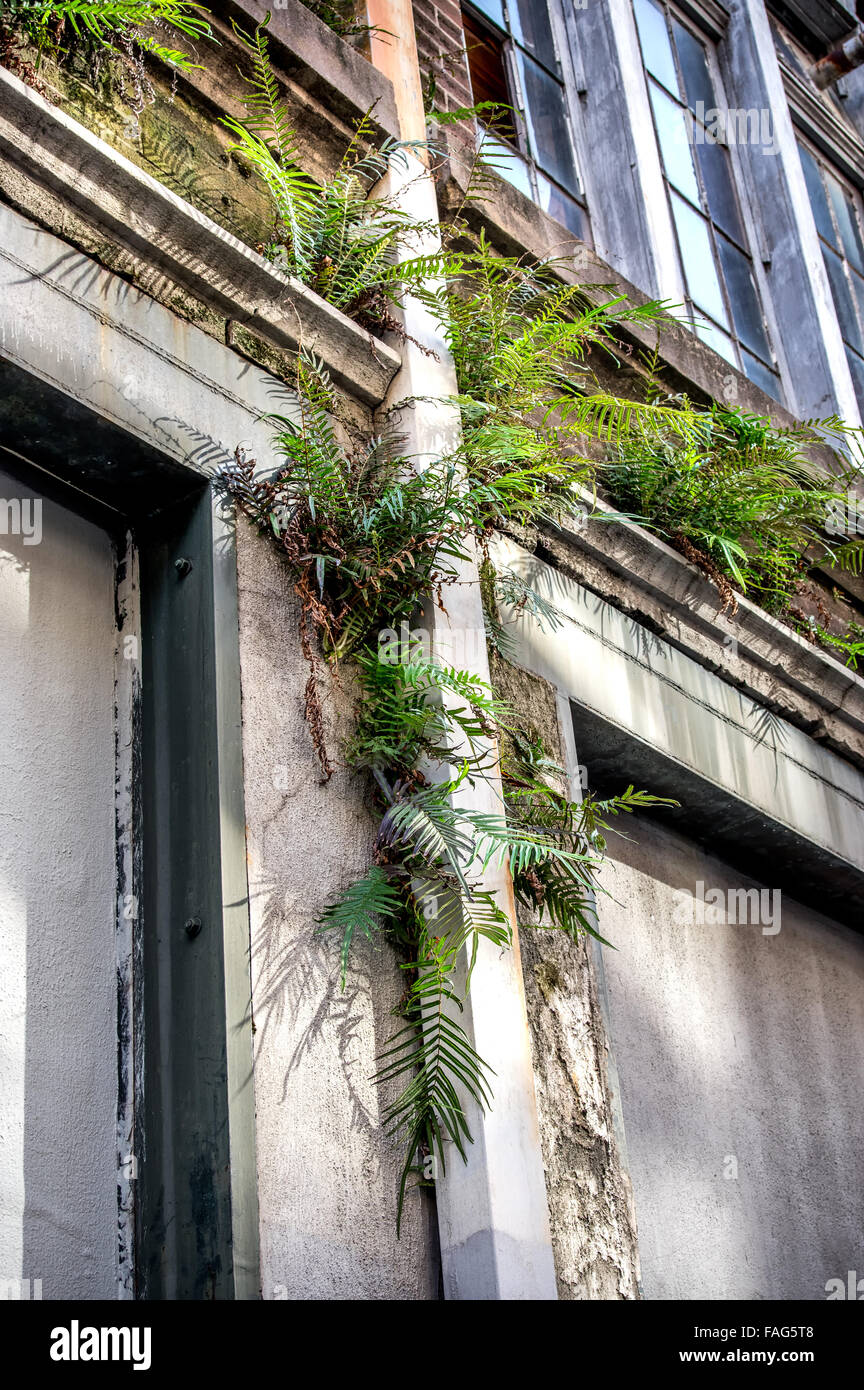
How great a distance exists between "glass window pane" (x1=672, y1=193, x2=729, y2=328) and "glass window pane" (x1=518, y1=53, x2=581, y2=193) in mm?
573

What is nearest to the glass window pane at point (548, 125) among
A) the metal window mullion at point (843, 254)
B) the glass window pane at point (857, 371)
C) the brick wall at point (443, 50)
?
the brick wall at point (443, 50)

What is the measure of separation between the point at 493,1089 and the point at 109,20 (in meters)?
2.44

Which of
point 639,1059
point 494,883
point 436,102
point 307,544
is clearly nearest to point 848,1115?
point 639,1059

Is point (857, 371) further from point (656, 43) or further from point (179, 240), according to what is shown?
point (179, 240)

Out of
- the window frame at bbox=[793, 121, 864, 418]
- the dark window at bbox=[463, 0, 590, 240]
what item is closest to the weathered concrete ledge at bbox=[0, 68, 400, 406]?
the dark window at bbox=[463, 0, 590, 240]

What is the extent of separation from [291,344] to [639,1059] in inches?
80.4

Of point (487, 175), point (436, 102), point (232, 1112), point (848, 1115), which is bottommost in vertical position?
point (232, 1112)

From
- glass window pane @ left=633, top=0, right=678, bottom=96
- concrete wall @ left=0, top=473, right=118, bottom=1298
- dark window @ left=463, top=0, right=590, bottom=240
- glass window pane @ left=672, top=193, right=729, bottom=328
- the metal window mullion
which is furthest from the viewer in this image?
the metal window mullion

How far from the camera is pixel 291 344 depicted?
12.2ft

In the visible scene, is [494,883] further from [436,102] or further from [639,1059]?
[436,102]

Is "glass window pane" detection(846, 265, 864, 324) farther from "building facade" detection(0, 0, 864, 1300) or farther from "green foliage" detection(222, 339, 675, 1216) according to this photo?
"green foliage" detection(222, 339, 675, 1216)

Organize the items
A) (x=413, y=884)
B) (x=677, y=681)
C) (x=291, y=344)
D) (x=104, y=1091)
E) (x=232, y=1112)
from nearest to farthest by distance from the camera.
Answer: (x=232, y=1112) < (x=104, y=1091) < (x=413, y=884) < (x=291, y=344) < (x=677, y=681)

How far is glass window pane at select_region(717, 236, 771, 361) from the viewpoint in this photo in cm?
688

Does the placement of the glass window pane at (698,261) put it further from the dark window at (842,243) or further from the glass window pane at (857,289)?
the glass window pane at (857,289)
